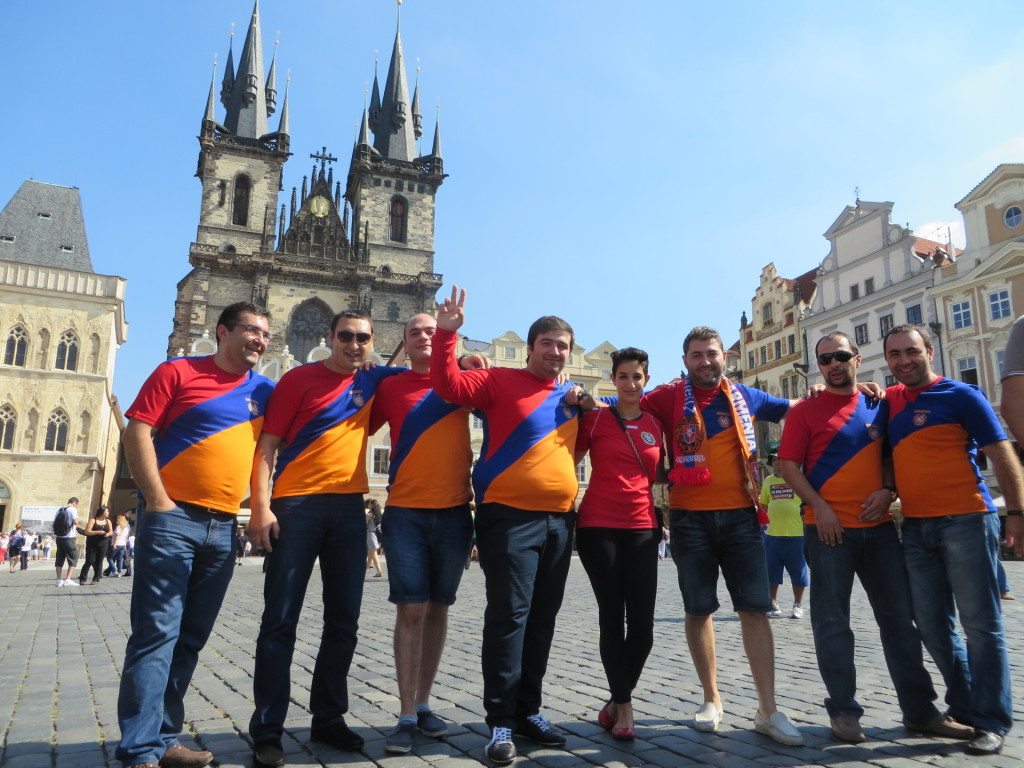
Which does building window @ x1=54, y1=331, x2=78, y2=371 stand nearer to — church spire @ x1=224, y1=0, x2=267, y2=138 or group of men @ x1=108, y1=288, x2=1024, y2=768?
church spire @ x1=224, y1=0, x2=267, y2=138

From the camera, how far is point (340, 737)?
3.45 meters

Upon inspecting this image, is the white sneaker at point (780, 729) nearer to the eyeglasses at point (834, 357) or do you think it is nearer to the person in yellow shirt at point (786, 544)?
the eyeglasses at point (834, 357)

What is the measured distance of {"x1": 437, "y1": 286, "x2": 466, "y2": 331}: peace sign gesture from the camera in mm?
3717

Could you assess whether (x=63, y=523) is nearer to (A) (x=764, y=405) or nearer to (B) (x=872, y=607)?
(A) (x=764, y=405)

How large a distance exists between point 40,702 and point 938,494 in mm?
5070

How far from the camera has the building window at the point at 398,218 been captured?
5544cm

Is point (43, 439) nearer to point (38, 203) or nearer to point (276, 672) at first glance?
point (38, 203)

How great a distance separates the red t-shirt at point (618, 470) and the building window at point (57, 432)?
3655 cm

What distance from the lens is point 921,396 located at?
12.7ft

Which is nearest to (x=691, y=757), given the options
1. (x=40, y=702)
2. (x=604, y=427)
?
(x=604, y=427)

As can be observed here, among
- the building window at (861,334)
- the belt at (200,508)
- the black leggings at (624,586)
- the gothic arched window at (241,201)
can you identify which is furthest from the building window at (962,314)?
the gothic arched window at (241,201)

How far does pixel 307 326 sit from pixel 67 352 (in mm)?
17649

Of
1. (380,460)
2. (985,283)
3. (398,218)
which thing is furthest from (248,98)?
(985,283)

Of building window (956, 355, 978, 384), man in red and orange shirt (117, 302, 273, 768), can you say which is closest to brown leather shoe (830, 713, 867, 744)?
man in red and orange shirt (117, 302, 273, 768)
